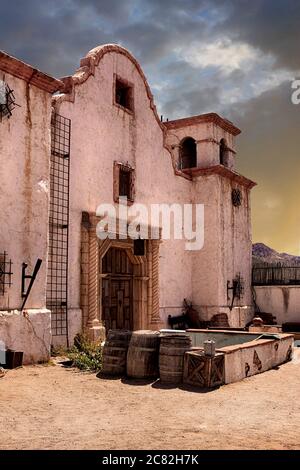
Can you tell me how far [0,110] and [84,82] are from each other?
406 cm

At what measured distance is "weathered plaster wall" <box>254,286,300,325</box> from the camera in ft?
64.0

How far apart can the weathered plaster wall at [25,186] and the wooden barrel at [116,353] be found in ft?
6.87

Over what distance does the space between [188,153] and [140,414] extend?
15028 mm

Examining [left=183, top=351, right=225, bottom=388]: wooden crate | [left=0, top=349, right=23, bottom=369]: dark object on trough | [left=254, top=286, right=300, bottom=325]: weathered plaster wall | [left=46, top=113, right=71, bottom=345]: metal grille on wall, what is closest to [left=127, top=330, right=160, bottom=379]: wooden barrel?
[left=183, top=351, right=225, bottom=388]: wooden crate

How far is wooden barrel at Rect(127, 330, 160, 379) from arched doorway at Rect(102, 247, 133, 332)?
192 inches

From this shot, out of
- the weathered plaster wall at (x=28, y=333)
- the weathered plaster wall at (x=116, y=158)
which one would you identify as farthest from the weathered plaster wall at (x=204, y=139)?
the weathered plaster wall at (x=28, y=333)

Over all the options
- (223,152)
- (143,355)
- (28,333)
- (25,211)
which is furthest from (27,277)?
(223,152)

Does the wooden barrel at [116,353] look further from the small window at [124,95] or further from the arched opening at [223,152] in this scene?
the arched opening at [223,152]

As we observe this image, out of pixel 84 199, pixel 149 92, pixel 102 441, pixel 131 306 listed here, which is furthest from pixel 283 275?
pixel 102 441

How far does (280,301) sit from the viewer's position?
19.8 meters

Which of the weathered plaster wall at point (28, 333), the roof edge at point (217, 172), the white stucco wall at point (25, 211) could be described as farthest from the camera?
the roof edge at point (217, 172)

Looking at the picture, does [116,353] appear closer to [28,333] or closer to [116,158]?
[28,333]

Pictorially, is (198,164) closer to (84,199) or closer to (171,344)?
(84,199)

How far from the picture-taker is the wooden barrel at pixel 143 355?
8.38m
